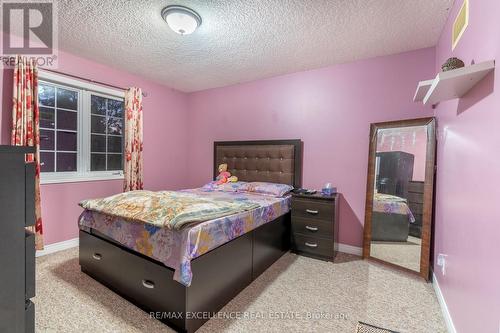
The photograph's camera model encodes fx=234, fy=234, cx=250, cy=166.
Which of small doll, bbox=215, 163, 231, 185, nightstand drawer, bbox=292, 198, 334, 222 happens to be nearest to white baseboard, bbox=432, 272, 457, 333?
nightstand drawer, bbox=292, 198, 334, 222

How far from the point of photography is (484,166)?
129cm

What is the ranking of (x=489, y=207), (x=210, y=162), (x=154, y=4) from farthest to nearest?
(x=210, y=162) < (x=154, y=4) < (x=489, y=207)

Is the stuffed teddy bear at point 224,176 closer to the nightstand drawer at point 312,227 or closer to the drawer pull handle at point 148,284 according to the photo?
the nightstand drawer at point 312,227

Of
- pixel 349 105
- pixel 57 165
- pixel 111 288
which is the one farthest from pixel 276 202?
pixel 57 165

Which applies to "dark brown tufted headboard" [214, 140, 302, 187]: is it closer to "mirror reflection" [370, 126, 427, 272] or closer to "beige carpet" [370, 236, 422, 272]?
"mirror reflection" [370, 126, 427, 272]

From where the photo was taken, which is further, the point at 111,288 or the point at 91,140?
the point at 91,140

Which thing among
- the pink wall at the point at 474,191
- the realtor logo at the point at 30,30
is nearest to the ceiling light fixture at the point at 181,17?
the realtor logo at the point at 30,30

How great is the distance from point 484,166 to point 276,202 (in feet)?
6.07

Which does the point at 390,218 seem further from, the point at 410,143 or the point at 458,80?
the point at 458,80

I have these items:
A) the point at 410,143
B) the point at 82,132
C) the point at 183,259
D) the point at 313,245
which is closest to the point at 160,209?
the point at 183,259

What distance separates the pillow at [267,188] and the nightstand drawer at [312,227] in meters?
0.39

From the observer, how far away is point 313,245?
9.53ft

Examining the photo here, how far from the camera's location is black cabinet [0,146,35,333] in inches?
28.5

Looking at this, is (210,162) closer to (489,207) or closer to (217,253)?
(217,253)
